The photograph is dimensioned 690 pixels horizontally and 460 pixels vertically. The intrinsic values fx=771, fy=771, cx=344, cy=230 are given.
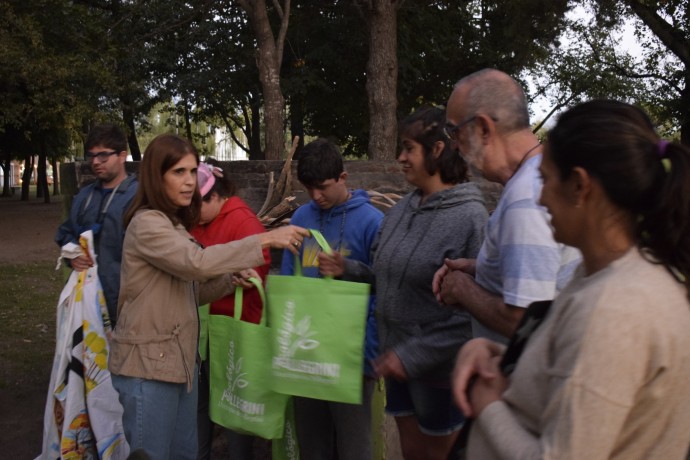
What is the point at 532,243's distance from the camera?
235 cm

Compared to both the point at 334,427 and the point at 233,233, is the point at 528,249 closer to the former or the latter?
the point at 334,427

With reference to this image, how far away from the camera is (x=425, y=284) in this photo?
325 cm

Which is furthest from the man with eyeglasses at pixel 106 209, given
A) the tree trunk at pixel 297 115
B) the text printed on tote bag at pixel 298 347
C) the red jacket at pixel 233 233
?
the tree trunk at pixel 297 115

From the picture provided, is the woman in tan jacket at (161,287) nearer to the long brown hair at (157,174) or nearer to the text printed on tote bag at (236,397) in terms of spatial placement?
the long brown hair at (157,174)

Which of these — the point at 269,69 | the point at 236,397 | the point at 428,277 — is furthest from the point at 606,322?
the point at 269,69

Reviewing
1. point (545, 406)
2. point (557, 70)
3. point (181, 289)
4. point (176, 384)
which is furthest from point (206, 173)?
point (557, 70)

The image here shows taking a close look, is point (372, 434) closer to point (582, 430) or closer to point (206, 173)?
point (206, 173)

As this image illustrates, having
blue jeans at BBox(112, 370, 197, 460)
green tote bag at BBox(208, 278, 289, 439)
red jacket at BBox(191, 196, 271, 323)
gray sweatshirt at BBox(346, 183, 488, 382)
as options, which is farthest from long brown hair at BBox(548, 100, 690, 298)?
red jacket at BBox(191, 196, 271, 323)

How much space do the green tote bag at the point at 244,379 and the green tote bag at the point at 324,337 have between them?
22 centimetres

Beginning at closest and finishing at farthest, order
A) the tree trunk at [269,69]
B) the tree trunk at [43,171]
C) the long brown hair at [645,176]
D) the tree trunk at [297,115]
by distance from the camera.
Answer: the long brown hair at [645,176]
the tree trunk at [269,69]
the tree trunk at [297,115]
the tree trunk at [43,171]

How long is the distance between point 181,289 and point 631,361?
2.40 m

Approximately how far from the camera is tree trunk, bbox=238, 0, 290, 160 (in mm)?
15227

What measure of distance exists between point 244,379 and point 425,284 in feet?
3.33

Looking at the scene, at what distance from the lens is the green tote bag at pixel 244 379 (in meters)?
3.57
